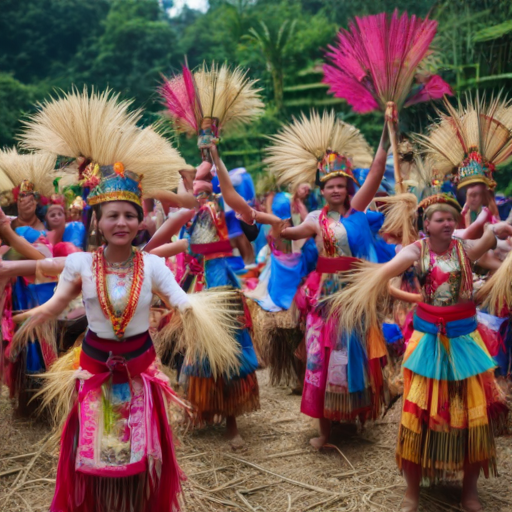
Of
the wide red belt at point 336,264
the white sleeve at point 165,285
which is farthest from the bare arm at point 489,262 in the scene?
the white sleeve at point 165,285

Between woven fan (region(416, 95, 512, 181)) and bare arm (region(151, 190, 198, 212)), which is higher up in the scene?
woven fan (region(416, 95, 512, 181))

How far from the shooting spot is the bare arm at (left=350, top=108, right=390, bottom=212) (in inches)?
162

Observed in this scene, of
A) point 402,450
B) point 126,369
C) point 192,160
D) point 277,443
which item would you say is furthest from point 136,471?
point 192,160

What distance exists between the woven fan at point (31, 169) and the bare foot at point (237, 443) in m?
2.67

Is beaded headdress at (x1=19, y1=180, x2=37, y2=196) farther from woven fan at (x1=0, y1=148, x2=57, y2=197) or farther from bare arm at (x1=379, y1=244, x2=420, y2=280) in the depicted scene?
bare arm at (x1=379, y1=244, x2=420, y2=280)

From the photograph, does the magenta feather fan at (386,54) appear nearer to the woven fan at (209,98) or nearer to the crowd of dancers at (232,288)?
the crowd of dancers at (232,288)

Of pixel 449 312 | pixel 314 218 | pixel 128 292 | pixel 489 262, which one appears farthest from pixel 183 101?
pixel 489 262

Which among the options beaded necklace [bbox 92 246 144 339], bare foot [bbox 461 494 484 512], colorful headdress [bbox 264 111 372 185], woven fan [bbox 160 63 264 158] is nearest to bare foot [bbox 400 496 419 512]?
bare foot [bbox 461 494 484 512]

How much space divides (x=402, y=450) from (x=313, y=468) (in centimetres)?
102

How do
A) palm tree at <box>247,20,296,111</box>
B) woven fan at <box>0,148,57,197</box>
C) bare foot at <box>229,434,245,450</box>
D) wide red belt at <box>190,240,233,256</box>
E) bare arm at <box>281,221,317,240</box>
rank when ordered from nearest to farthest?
bare arm at <box>281,221,317,240</box>
bare foot at <box>229,434,245,450</box>
wide red belt at <box>190,240,233,256</box>
woven fan at <box>0,148,57,197</box>
palm tree at <box>247,20,296,111</box>

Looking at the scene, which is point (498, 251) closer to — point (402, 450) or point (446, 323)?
point (446, 323)

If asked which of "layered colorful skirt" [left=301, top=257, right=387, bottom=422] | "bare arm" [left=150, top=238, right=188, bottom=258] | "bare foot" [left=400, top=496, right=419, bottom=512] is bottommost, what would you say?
"bare foot" [left=400, top=496, right=419, bottom=512]

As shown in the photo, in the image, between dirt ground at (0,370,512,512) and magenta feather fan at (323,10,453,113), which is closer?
dirt ground at (0,370,512,512)

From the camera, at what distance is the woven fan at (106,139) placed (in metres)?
3.31
